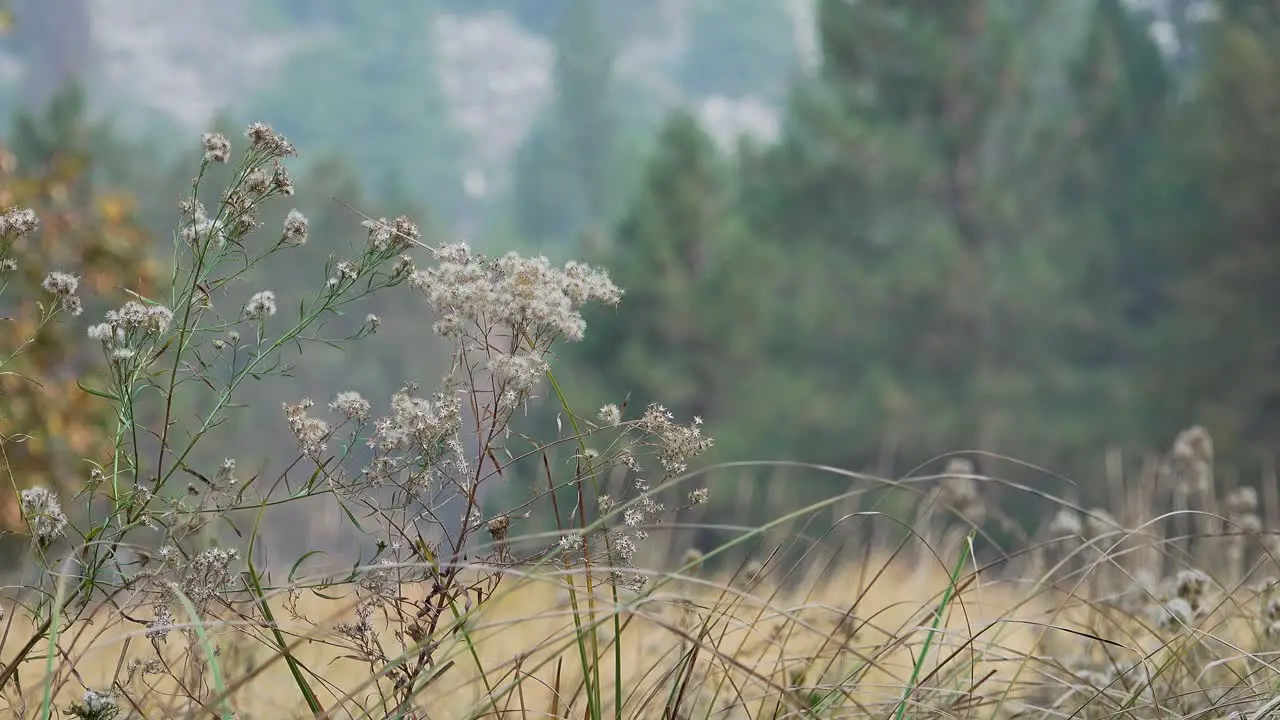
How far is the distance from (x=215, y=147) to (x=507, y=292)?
1.06 ft

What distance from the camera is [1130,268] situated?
1245 centimetres

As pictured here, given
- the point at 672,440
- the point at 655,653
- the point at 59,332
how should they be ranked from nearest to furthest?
the point at 672,440
the point at 655,653
the point at 59,332

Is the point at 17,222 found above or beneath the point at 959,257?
beneath

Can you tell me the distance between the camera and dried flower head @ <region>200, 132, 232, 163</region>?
117cm

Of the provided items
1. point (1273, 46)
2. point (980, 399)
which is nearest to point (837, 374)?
point (980, 399)

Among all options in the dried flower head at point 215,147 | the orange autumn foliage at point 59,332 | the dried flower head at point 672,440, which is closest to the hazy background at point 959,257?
the orange autumn foliage at point 59,332

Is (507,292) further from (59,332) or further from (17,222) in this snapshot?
(59,332)

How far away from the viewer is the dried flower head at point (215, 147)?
3.84 feet

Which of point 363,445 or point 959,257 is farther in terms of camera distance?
point 959,257

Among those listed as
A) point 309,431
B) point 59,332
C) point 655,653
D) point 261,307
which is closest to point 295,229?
point 261,307

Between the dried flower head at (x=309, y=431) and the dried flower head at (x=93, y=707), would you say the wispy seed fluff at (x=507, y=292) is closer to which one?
the dried flower head at (x=309, y=431)

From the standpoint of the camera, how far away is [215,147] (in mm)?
1182

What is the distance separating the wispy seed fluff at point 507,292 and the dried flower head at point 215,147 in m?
0.22

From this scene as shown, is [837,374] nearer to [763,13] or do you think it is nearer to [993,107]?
[993,107]
